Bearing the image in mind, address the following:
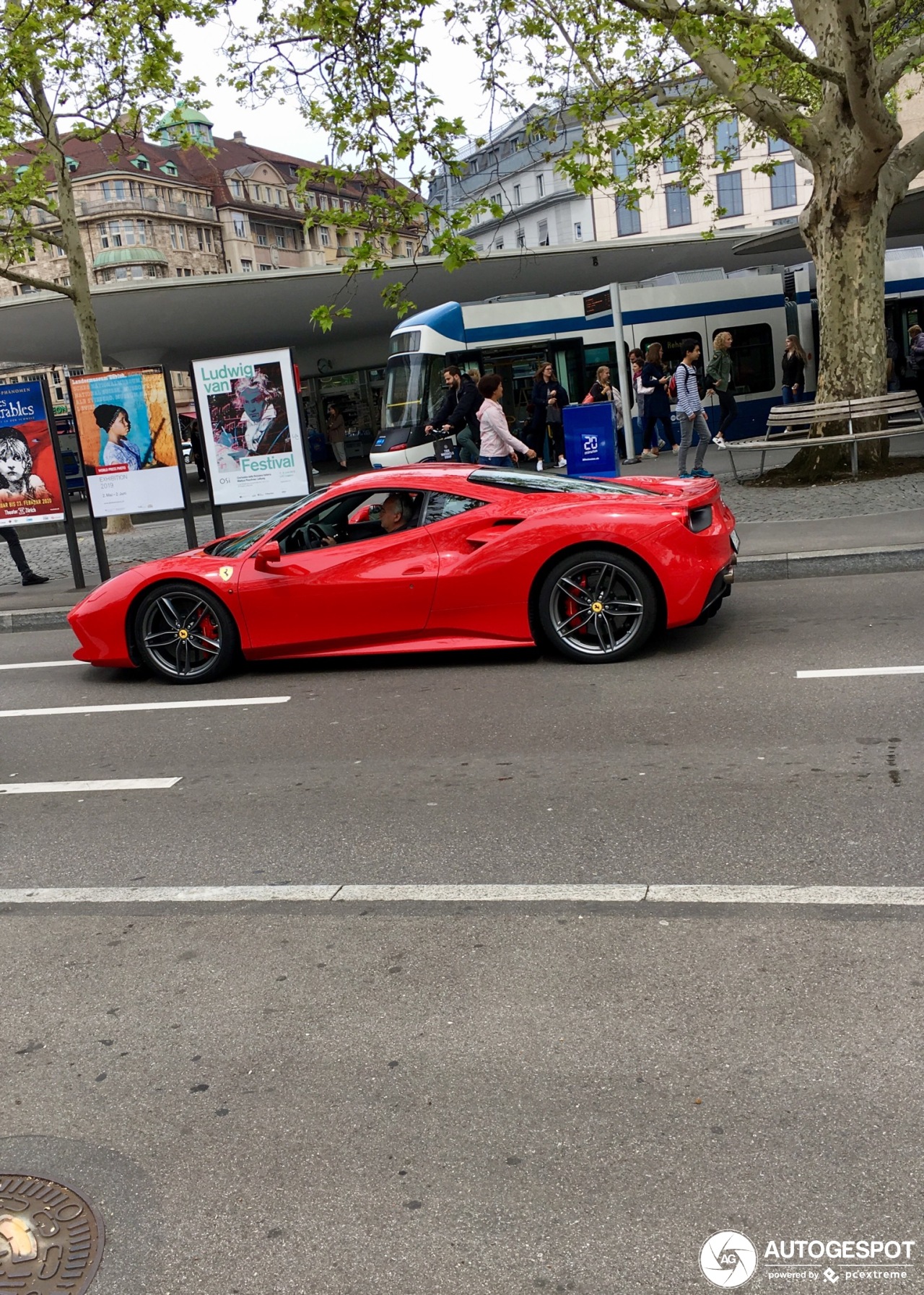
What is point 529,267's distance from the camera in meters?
34.8

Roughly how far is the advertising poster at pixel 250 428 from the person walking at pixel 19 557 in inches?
102

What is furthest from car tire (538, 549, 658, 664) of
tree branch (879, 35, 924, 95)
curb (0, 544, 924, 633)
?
tree branch (879, 35, 924, 95)

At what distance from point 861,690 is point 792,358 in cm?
1758

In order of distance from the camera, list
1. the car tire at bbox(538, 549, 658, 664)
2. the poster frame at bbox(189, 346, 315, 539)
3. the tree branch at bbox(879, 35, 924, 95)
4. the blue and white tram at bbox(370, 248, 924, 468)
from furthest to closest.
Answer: the blue and white tram at bbox(370, 248, 924, 468) < the tree branch at bbox(879, 35, 924, 95) < the poster frame at bbox(189, 346, 315, 539) < the car tire at bbox(538, 549, 658, 664)

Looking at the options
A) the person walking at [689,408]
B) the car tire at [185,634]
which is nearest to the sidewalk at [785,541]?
the person walking at [689,408]

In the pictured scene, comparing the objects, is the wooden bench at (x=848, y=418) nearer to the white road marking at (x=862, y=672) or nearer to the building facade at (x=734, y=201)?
the white road marking at (x=862, y=672)

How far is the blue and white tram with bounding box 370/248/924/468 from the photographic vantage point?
77.3 ft

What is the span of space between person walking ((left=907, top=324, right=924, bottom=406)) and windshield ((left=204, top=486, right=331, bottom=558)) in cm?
1709

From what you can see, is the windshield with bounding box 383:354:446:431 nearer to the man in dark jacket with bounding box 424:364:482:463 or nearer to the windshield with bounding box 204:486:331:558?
the man in dark jacket with bounding box 424:364:482:463

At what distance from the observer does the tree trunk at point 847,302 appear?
15.5 meters

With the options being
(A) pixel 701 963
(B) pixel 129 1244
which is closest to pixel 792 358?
(A) pixel 701 963

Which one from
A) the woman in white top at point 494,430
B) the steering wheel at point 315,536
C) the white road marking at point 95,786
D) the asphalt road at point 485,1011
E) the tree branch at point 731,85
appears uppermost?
the tree branch at point 731,85

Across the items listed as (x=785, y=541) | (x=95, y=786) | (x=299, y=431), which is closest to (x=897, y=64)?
(x=785, y=541)

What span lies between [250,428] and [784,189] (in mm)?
62672
